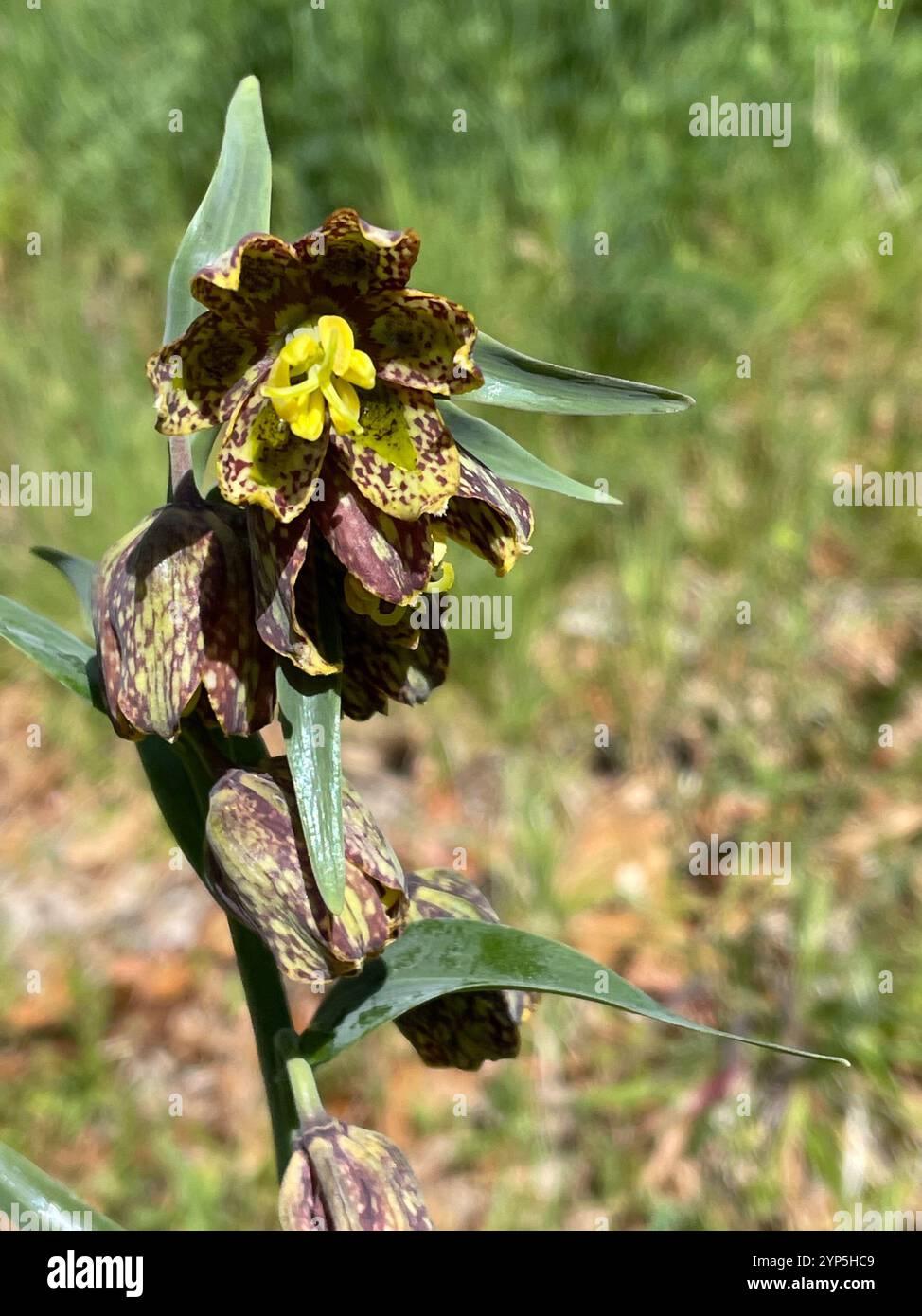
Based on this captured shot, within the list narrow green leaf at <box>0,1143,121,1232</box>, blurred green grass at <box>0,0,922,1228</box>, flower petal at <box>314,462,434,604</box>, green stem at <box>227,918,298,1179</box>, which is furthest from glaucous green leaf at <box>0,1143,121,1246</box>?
blurred green grass at <box>0,0,922,1228</box>

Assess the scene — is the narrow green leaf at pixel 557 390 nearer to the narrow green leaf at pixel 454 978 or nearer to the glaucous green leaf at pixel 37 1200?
the narrow green leaf at pixel 454 978

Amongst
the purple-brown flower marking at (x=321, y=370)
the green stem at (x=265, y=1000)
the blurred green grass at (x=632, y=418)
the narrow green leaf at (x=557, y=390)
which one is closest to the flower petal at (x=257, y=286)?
the purple-brown flower marking at (x=321, y=370)

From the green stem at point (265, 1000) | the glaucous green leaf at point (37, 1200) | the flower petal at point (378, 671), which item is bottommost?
the glaucous green leaf at point (37, 1200)

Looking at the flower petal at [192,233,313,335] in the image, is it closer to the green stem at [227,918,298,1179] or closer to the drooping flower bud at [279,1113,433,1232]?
the green stem at [227,918,298,1179]

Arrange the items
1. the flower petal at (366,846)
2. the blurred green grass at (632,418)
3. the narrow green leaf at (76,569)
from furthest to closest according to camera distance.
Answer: the blurred green grass at (632,418)
the narrow green leaf at (76,569)
the flower petal at (366,846)
